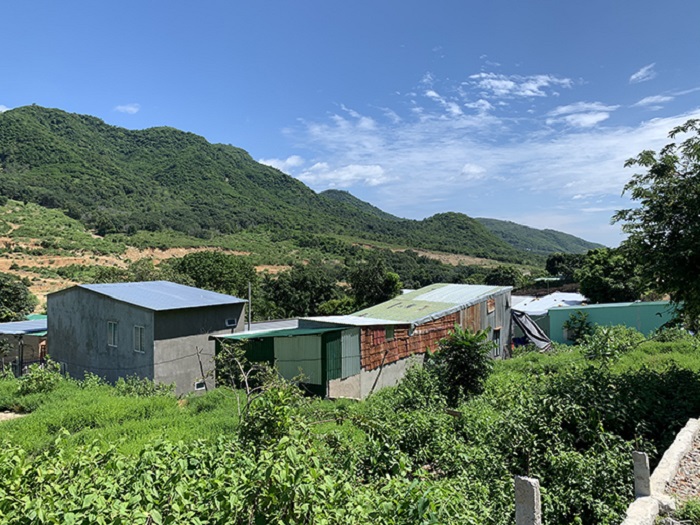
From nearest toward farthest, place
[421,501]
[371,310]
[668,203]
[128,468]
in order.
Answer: [421,501]
[128,468]
[668,203]
[371,310]

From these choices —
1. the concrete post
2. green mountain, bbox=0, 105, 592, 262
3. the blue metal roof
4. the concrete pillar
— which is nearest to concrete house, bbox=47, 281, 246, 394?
the blue metal roof

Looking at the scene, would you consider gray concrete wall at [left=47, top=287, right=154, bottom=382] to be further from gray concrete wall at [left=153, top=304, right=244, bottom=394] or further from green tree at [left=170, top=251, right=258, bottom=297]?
green tree at [left=170, top=251, right=258, bottom=297]

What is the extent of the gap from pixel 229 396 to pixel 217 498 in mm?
8986

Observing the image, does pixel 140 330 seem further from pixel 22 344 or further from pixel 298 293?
pixel 298 293

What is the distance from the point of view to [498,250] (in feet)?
374

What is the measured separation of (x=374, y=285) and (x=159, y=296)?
26.1 m

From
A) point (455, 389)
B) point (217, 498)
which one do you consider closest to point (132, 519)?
point (217, 498)

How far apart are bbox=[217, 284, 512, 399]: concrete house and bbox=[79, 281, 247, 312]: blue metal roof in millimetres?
1776

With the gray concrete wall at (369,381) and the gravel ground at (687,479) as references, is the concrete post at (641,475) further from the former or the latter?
the gray concrete wall at (369,381)

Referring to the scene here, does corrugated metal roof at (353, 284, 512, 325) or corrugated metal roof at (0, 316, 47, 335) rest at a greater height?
corrugated metal roof at (353, 284, 512, 325)

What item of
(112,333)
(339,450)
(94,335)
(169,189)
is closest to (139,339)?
(112,333)

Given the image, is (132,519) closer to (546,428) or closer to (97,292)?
(546,428)

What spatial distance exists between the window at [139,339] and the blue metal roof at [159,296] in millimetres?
890

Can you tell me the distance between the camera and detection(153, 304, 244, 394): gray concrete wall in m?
14.9
